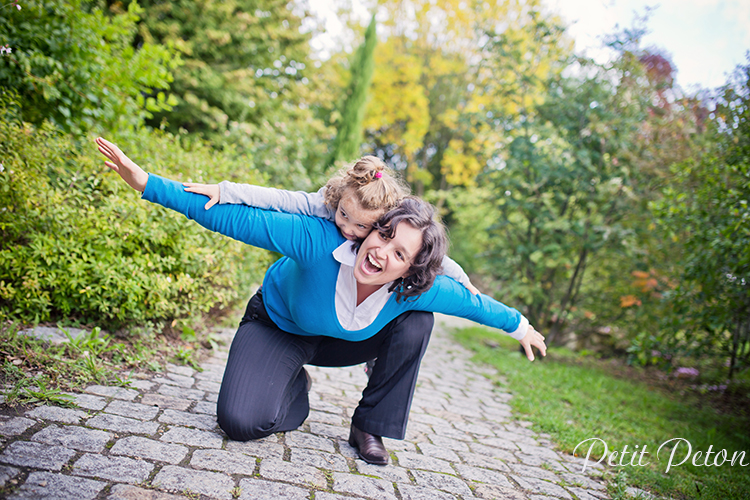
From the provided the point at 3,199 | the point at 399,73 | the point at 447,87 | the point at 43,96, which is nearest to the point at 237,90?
the point at 43,96

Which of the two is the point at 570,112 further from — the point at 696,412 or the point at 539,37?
the point at 696,412

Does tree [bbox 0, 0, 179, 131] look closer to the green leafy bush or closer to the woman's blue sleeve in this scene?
the green leafy bush

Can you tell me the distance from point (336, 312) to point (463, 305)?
649 millimetres

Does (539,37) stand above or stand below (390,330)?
above

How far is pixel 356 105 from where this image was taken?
11.4 m

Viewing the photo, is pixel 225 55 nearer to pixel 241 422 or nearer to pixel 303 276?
pixel 303 276

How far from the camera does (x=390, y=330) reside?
2.44 meters

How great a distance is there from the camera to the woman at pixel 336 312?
6.78 feet

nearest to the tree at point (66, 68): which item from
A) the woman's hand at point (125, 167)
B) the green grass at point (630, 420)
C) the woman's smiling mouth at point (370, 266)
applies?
the woman's hand at point (125, 167)

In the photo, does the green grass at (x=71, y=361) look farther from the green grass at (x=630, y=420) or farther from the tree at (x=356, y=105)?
Answer: the tree at (x=356, y=105)

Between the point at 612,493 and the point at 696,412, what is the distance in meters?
2.90

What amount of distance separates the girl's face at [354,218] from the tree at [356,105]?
8.57 meters

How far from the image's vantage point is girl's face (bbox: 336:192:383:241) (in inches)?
85.2

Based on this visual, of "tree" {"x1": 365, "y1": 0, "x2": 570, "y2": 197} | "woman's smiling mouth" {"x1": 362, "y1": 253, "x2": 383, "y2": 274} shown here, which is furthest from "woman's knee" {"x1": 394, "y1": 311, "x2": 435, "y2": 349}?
"tree" {"x1": 365, "y1": 0, "x2": 570, "y2": 197}
